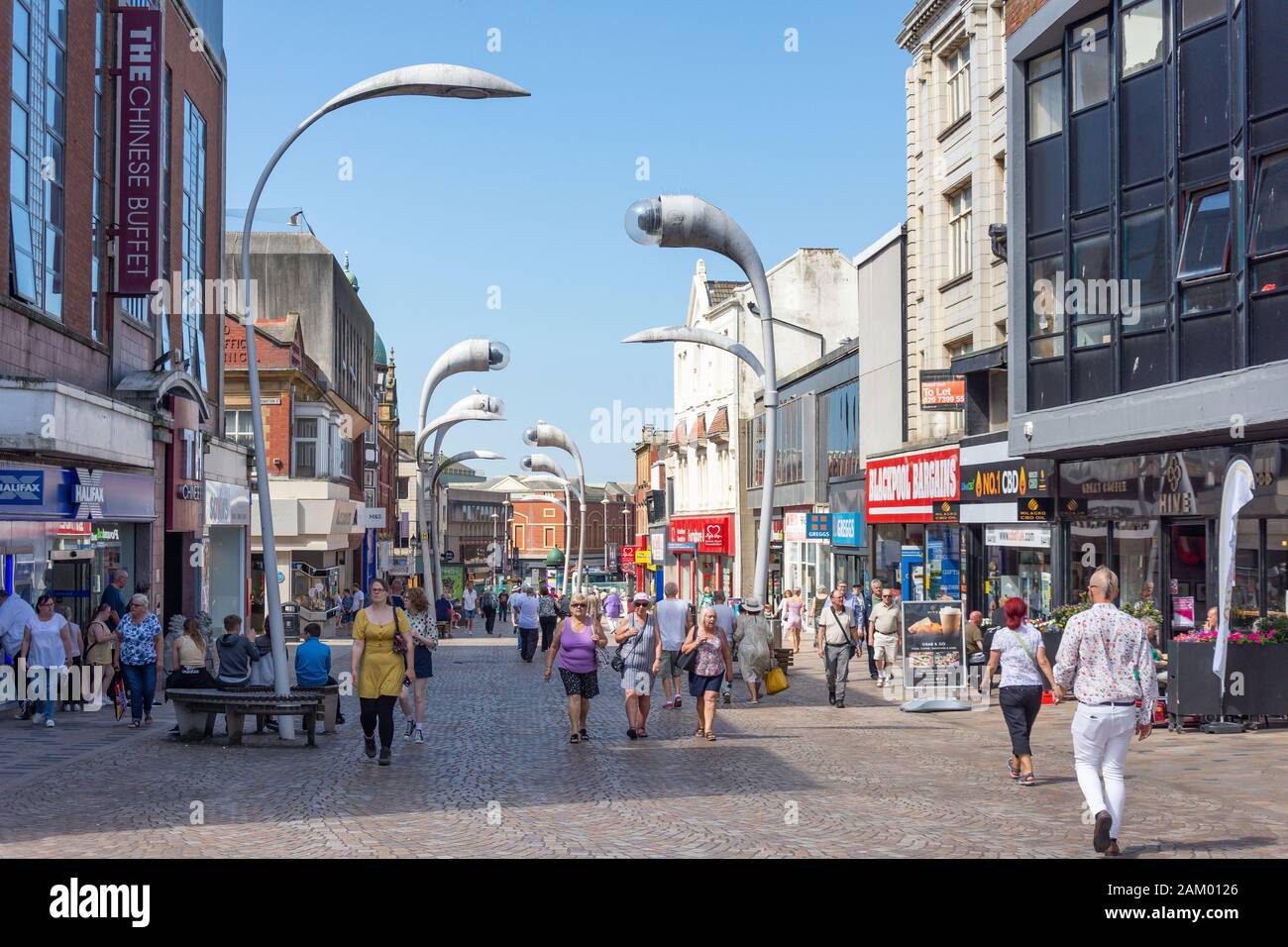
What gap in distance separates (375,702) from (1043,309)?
14.3 meters

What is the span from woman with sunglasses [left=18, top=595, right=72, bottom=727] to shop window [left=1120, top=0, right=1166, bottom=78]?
640 inches

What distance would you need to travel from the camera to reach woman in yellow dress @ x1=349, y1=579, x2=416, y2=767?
1402cm

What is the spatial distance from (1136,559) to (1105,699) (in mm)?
14626

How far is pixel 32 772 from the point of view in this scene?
44.4ft

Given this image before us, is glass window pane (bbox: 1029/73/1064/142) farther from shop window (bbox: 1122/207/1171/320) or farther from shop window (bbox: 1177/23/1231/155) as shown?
shop window (bbox: 1177/23/1231/155)

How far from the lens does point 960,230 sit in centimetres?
3159

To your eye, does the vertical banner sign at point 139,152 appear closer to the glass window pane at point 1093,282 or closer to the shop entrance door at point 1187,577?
the glass window pane at point 1093,282

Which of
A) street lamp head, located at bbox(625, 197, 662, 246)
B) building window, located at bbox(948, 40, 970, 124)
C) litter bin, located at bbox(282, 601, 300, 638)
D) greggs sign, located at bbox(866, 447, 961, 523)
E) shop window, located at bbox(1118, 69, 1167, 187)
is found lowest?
litter bin, located at bbox(282, 601, 300, 638)

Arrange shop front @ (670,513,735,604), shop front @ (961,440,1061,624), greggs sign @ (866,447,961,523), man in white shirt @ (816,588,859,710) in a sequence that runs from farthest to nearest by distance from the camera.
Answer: shop front @ (670,513,735,604), greggs sign @ (866,447,961,523), shop front @ (961,440,1061,624), man in white shirt @ (816,588,859,710)

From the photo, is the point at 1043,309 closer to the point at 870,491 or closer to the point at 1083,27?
the point at 1083,27

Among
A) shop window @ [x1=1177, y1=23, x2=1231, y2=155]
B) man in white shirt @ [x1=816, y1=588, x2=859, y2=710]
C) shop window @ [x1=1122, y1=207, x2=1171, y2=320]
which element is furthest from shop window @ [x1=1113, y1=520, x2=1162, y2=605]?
shop window @ [x1=1177, y1=23, x2=1231, y2=155]

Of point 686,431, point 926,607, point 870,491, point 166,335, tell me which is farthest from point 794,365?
point 926,607

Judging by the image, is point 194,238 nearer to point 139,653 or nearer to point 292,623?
point 292,623

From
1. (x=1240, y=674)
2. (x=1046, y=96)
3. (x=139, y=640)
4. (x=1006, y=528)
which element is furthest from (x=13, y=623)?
(x=1006, y=528)
